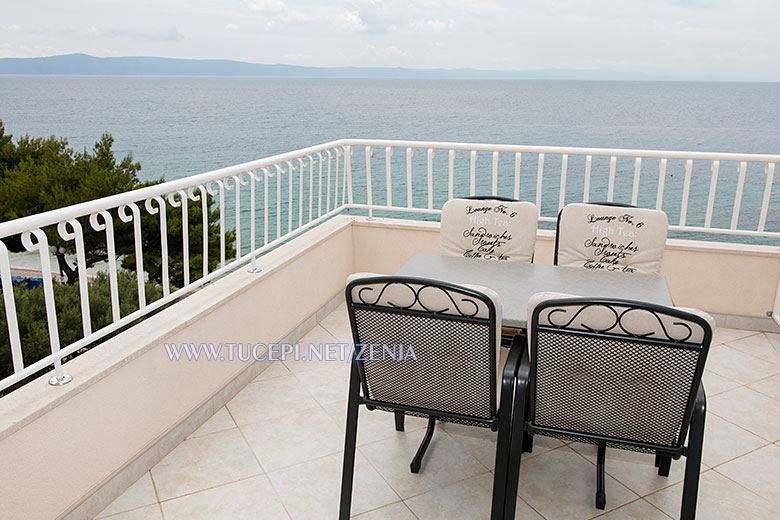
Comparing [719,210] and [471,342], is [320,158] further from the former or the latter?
[719,210]

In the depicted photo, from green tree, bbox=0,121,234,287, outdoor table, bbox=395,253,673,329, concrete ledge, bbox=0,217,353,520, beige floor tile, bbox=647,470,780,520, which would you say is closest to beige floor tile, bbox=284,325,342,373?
concrete ledge, bbox=0,217,353,520

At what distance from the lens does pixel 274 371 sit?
3645mm

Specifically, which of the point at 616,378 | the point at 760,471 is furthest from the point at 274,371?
the point at 760,471

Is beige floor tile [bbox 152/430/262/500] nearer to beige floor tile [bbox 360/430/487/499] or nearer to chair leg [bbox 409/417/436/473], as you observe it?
beige floor tile [bbox 360/430/487/499]

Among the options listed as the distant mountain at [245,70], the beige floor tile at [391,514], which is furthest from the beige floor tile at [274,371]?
the distant mountain at [245,70]

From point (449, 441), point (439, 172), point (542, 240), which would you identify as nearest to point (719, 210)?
point (439, 172)

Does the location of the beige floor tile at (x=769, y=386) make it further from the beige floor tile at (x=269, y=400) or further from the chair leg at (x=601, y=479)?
the beige floor tile at (x=269, y=400)

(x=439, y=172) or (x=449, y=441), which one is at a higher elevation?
(x=449, y=441)

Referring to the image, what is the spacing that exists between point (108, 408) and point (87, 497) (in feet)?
1.09

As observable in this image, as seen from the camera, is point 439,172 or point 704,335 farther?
point 439,172

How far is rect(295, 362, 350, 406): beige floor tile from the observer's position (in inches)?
132

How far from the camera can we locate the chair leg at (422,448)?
8.82 feet

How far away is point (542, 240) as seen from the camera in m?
4.51

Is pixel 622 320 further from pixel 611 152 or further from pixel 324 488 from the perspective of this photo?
pixel 611 152
